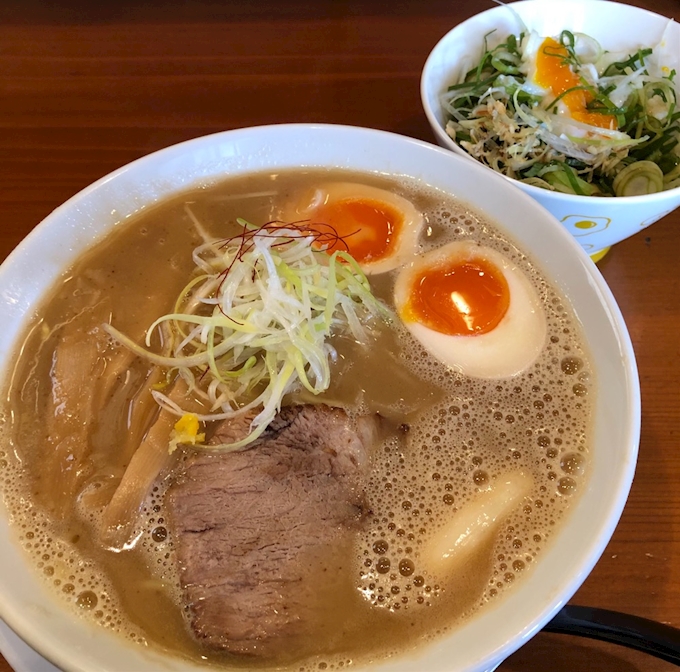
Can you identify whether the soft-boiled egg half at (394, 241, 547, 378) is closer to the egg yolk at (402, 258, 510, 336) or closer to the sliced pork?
the egg yolk at (402, 258, 510, 336)

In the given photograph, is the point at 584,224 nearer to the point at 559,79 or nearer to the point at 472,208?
the point at 472,208

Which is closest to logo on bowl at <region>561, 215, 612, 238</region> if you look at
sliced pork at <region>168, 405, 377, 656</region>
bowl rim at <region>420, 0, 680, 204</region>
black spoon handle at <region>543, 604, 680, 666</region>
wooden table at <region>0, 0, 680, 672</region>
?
bowl rim at <region>420, 0, 680, 204</region>

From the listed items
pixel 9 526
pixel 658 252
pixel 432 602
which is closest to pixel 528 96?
pixel 658 252

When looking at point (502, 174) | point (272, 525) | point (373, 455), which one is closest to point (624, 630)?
point (373, 455)

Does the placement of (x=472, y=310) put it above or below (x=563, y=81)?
below

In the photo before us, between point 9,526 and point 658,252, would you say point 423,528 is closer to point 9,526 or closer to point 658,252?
point 9,526

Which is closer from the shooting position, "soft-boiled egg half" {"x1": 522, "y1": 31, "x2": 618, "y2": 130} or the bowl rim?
the bowl rim
